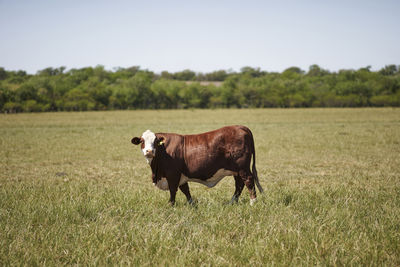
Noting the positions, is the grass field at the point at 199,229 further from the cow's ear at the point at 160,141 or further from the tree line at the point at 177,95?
the tree line at the point at 177,95

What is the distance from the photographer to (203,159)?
622cm

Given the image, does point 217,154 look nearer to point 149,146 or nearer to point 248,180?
point 248,180

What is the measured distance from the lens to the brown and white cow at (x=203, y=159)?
619cm

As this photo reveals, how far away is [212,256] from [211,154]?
267 cm

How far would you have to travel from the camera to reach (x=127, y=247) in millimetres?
4230

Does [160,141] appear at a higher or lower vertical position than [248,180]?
higher

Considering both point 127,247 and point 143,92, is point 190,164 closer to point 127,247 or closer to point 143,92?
point 127,247

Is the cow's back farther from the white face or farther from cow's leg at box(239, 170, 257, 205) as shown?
the white face

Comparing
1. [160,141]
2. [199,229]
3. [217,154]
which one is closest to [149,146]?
[160,141]

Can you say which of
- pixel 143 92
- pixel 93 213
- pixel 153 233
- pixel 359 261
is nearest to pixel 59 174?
pixel 93 213

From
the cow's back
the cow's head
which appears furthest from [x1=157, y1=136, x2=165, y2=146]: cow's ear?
the cow's back

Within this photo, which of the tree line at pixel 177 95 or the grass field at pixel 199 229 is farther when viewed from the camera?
the tree line at pixel 177 95

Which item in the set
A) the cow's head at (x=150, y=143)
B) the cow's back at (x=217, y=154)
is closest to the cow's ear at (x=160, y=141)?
the cow's head at (x=150, y=143)

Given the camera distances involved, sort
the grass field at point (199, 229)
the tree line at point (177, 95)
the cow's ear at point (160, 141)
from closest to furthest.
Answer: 1. the grass field at point (199, 229)
2. the cow's ear at point (160, 141)
3. the tree line at point (177, 95)
